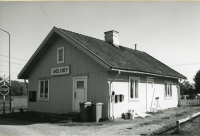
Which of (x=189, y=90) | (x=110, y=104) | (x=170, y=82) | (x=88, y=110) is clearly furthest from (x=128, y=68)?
(x=189, y=90)

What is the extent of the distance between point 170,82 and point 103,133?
13046 millimetres

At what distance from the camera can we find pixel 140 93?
15328mm

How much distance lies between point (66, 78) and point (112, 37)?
6.77 meters

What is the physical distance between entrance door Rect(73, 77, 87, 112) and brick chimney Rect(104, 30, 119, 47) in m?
6.60

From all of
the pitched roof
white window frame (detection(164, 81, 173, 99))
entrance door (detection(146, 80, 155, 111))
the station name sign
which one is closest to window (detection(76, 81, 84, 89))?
the station name sign

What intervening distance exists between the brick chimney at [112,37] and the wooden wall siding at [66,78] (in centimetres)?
556

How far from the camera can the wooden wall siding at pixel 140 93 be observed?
13078mm

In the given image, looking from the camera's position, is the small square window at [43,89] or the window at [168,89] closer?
the small square window at [43,89]

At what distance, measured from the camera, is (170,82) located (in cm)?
2008

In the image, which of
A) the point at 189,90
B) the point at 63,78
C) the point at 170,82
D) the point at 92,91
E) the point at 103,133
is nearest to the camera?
the point at 103,133

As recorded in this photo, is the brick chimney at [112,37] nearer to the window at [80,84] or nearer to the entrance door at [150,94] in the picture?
the entrance door at [150,94]

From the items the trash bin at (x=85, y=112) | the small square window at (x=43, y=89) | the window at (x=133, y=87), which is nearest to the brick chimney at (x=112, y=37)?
the window at (x=133, y=87)

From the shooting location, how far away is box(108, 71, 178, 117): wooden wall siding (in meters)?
13.1

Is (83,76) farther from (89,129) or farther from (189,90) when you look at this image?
(189,90)
